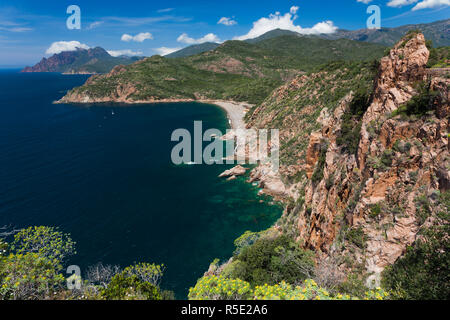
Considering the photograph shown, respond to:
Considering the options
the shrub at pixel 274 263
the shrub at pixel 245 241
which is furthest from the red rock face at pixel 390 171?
the shrub at pixel 245 241

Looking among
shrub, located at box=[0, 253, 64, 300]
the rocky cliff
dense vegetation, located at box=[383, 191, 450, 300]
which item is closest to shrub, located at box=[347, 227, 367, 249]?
the rocky cliff

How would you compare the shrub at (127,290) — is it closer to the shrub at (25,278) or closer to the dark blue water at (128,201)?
the shrub at (25,278)

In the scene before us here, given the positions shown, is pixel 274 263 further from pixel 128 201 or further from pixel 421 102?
pixel 128 201

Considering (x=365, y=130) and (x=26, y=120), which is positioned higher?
(x=26, y=120)

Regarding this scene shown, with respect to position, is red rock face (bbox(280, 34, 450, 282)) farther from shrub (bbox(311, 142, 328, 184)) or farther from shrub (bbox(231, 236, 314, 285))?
shrub (bbox(311, 142, 328, 184))
